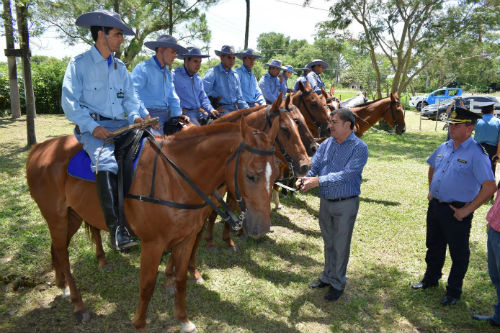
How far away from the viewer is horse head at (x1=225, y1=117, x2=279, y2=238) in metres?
2.86

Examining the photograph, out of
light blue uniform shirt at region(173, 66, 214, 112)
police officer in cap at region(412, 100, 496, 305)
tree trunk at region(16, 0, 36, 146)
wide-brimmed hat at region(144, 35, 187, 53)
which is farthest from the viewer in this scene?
tree trunk at region(16, 0, 36, 146)

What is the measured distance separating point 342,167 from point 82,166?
3.00 meters

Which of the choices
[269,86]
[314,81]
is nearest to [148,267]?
[269,86]

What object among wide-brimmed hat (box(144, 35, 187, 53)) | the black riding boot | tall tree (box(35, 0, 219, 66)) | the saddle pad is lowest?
the black riding boot

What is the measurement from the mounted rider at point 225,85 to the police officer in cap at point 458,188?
4.26 metres

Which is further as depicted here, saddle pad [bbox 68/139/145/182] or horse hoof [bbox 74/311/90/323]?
horse hoof [bbox 74/311/90/323]

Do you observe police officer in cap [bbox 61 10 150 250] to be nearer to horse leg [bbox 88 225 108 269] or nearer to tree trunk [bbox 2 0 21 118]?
horse leg [bbox 88 225 108 269]

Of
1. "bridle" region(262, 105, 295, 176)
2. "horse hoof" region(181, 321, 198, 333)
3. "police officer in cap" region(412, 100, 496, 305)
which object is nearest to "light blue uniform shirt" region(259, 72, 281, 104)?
"bridle" region(262, 105, 295, 176)

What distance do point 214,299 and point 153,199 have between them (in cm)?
188

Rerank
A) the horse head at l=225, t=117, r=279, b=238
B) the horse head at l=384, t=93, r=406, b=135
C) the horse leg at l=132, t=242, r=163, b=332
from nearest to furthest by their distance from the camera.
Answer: the horse head at l=225, t=117, r=279, b=238, the horse leg at l=132, t=242, r=163, b=332, the horse head at l=384, t=93, r=406, b=135

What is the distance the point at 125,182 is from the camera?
3340 millimetres

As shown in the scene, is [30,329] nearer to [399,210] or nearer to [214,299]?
[214,299]

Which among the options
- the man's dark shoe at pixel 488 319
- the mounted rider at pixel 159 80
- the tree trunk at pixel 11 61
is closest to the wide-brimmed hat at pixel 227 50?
the mounted rider at pixel 159 80

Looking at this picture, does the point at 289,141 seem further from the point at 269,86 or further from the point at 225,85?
the point at 269,86
